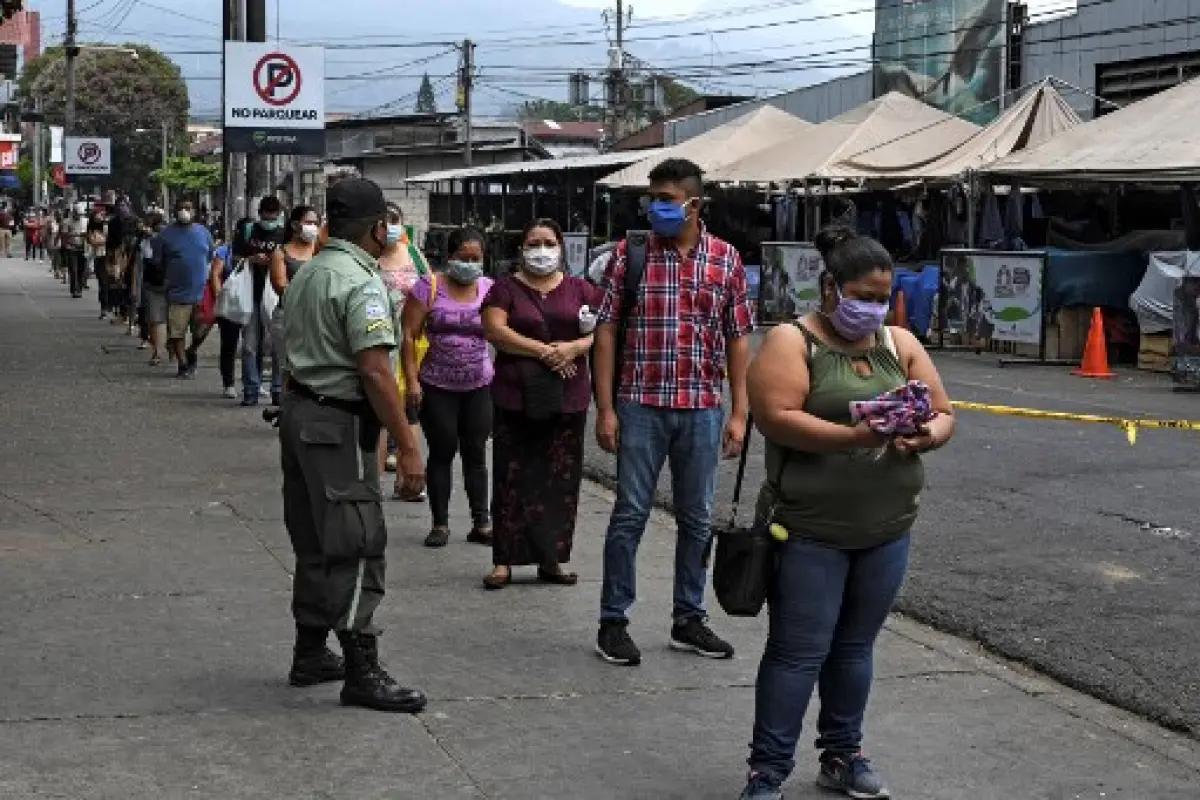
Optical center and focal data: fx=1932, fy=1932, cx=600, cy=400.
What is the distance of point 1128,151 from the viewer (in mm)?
21609

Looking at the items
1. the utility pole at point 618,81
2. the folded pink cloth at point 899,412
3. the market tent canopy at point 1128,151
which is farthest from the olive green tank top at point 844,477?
the utility pole at point 618,81

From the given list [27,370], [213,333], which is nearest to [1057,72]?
[213,333]

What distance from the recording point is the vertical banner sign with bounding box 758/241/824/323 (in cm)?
2652

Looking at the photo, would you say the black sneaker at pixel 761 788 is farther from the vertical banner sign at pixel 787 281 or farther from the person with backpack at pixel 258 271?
the vertical banner sign at pixel 787 281

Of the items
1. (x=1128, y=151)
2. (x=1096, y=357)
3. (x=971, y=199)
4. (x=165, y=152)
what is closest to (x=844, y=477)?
(x=1096, y=357)

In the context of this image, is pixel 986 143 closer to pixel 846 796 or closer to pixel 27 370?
pixel 27 370

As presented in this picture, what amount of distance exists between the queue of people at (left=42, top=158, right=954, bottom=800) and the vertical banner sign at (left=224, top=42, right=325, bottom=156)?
900 centimetres

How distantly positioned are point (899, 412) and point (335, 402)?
2.21 m

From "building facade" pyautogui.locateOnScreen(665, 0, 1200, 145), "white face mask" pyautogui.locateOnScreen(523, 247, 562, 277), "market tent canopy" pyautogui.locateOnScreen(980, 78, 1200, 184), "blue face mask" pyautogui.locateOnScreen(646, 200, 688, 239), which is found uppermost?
"building facade" pyautogui.locateOnScreen(665, 0, 1200, 145)

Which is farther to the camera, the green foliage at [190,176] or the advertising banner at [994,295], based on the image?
the green foliage at [190,176]

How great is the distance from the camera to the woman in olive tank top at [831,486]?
5355 millimetres

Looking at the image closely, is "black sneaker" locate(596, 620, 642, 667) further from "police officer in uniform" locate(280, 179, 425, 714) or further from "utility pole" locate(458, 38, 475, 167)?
"utility pole" locate(458, 38, 475, 167)

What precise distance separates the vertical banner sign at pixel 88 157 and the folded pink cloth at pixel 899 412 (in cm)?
4780

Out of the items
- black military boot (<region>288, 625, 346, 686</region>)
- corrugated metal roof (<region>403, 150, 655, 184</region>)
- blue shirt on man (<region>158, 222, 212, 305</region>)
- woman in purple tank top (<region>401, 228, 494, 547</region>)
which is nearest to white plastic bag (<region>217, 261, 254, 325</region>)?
blue shirt on man (<region>158, 222, 212, 305</region>)
